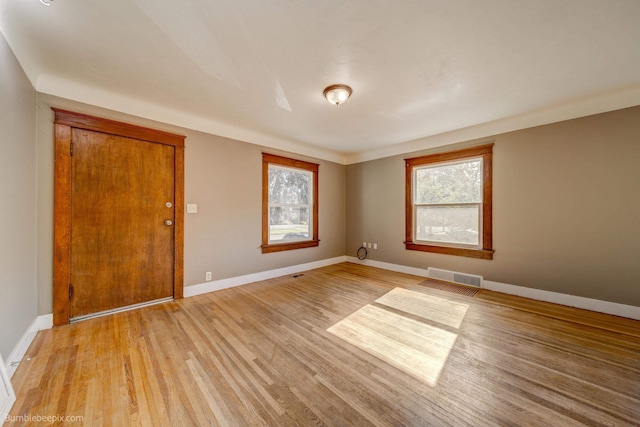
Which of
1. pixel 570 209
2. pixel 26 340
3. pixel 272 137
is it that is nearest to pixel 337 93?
pixel 272 137

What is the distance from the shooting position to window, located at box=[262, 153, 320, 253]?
4086 millimetres

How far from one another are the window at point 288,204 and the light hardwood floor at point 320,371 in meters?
1.68

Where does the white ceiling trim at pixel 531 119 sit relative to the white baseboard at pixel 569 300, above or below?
above

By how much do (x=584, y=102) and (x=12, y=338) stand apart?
6024 mm

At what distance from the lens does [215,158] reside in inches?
136

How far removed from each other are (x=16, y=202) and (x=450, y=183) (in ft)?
16.8

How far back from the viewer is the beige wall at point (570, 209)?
8.61 ft

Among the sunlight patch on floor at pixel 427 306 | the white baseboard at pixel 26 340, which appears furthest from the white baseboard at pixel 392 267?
the white baseboard at pixel 26 340

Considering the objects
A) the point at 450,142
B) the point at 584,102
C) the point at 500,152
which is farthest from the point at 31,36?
the point at 584,102

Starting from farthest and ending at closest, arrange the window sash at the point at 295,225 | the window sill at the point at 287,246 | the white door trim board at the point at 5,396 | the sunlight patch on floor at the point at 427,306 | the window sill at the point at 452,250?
the window sash at the point at 295,225 → the window sill at the point at 287,246 → the window sill at the point at 452,250 → the sunlight patch on floor at the point at 427,306 → the white door trim board at the point at 5,396

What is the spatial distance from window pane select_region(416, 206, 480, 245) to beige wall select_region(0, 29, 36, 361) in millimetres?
4895

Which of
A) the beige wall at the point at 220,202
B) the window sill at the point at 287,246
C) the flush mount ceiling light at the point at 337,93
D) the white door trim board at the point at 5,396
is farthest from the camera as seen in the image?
the window sill at the point at 287,246

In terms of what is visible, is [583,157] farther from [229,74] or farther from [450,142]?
[229,74]

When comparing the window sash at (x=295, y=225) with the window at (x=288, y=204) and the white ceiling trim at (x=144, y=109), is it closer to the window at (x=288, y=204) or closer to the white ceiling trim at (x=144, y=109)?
the window at (x=288, y=204)
